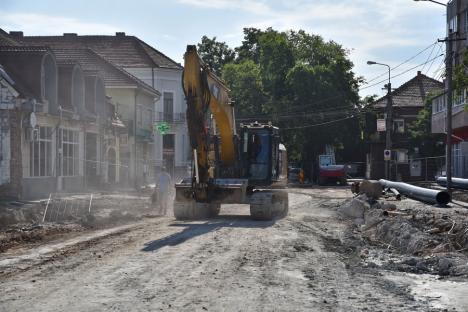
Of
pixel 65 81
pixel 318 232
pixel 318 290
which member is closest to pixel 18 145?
pixel 65 81

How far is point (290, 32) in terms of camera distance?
77.2 m

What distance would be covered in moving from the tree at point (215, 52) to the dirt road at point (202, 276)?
80.4 metres

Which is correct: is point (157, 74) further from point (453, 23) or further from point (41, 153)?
point (41, 153)

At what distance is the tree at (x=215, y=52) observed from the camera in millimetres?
95750

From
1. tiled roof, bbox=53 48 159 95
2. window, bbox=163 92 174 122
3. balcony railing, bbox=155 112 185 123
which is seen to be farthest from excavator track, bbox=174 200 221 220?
balcony railing, bbox=155 112 185 123

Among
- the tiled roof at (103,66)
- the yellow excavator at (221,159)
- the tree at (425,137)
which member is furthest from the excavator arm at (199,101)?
the tree at (425,137)

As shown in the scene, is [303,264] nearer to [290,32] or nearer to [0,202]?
[0,202]

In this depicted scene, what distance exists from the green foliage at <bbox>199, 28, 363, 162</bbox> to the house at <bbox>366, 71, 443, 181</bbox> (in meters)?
6.35

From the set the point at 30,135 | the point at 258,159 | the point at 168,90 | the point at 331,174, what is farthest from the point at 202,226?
the point at 168,90

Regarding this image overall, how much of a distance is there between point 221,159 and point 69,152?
12724 millimetres

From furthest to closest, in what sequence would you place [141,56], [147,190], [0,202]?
[141,56] → [147,190] → [0,202]

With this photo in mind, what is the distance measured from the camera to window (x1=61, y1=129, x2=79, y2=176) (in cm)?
3225

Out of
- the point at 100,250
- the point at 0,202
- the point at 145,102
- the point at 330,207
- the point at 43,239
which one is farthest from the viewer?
the point at 145,102

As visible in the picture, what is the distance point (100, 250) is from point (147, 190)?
23826mm
